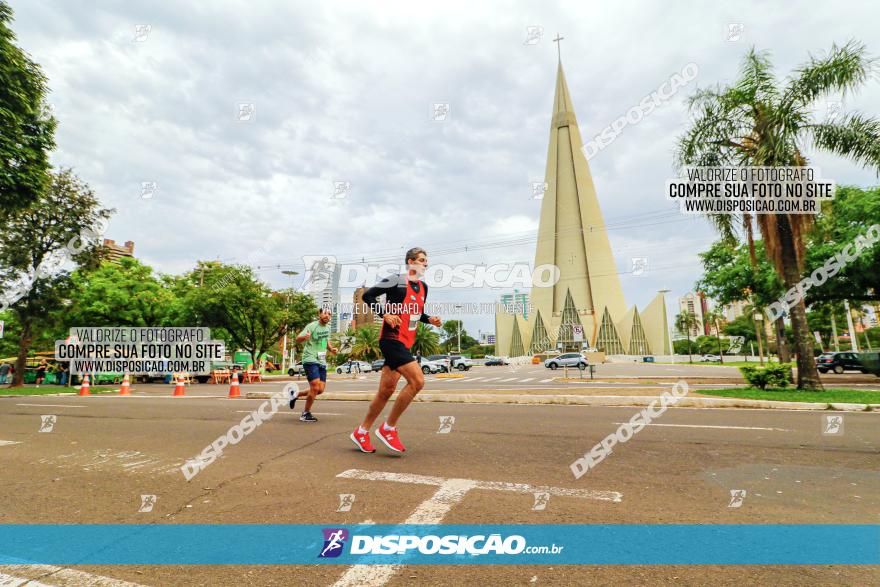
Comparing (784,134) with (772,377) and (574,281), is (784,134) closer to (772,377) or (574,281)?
(772,377)

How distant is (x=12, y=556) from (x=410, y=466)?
2.76 meters

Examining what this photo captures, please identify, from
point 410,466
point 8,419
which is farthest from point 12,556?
point 8,419

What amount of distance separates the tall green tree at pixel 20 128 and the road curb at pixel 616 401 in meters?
9.13

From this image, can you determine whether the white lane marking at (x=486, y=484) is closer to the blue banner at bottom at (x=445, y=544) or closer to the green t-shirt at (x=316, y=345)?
the blue banner at bottom at (x=445, y=544)

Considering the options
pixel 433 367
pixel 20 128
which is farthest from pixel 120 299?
pixel 433 367

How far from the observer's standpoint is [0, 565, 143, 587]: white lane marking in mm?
2146

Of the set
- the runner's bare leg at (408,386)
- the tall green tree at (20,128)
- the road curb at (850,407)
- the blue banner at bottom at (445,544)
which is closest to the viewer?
the blue banner at bottom at (445,544)

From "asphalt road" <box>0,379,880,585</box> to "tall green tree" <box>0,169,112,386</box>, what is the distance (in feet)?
60.1

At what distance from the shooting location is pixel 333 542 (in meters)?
2.52

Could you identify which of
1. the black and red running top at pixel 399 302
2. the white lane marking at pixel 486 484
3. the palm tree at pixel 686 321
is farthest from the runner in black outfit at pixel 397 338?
the palm tree at pixel 686 321

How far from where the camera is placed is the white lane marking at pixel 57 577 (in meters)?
2.15

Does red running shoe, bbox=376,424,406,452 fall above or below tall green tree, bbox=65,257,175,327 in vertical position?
below

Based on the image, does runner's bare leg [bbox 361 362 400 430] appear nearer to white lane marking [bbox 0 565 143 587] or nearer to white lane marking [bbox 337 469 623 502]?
white lane marking [bbox 337 469 623 502]

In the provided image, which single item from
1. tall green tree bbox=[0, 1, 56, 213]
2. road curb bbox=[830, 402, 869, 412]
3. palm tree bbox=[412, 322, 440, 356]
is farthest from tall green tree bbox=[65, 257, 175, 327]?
palm tree bbox=[412, 322, 440, 356]
